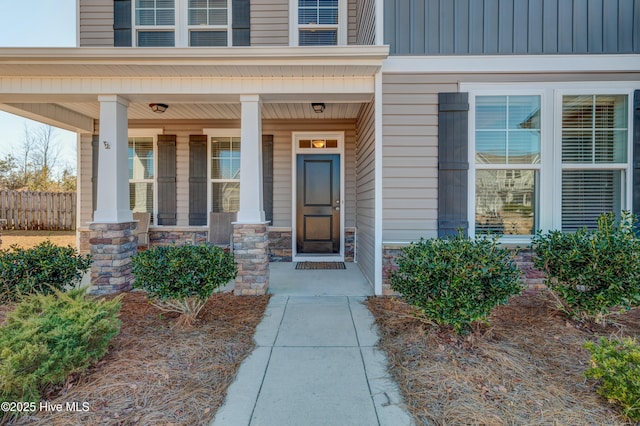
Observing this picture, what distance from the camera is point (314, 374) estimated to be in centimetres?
219

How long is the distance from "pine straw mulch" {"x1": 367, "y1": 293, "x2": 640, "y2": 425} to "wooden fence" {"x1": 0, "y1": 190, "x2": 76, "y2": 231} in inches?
412

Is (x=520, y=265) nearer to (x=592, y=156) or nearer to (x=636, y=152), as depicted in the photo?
(x=592, y=156)

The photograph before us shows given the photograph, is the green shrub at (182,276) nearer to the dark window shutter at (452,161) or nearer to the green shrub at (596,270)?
the dark window shutter at (452,161)

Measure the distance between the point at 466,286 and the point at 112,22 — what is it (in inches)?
257

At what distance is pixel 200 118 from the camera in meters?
5.59

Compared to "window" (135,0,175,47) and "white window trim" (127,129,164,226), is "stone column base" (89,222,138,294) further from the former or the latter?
"window" (135,0,175,47)

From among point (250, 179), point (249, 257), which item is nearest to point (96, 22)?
point (250, 179)

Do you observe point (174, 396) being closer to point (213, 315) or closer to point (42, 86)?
point (213, 315)

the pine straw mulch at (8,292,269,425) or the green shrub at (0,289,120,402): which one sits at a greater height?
the green shrub at (0,289,120,402)

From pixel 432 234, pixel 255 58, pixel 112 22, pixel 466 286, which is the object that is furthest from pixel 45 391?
pixel 112 22

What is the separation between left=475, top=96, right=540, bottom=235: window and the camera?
3787mm

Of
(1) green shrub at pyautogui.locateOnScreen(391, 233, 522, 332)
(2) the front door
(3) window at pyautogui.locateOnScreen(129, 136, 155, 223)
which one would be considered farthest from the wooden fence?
(1) green shrub at pyautogui.locateOnScreen(391, 233, 522, 332)

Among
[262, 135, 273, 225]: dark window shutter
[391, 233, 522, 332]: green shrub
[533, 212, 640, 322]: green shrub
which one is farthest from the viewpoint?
[262, 135, 273, 225]: dark window shutter

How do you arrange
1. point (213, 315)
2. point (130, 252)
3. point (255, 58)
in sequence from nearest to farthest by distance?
point (213, 315), point (255, 58), point (130, 252)
